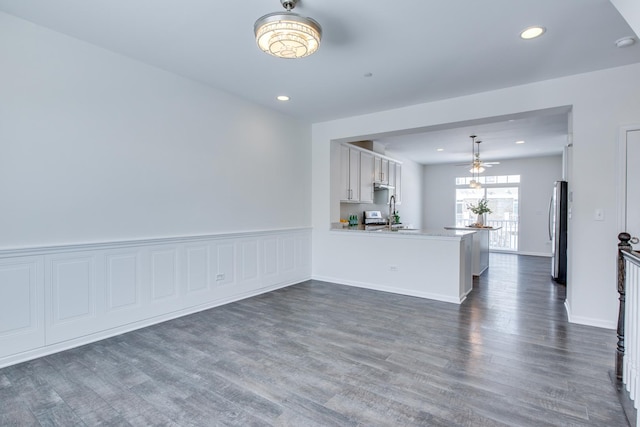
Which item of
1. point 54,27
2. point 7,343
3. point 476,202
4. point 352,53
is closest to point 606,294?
point 352,53

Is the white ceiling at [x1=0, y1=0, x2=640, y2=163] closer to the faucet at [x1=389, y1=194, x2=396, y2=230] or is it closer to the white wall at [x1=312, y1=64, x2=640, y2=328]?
the white wall at [x1=312, y1=64, x2=640, y2=328]

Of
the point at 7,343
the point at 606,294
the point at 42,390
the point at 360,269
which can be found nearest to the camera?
the point at 42,390

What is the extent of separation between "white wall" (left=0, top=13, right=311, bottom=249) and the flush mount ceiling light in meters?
1.83

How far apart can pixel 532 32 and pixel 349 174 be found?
3.70m

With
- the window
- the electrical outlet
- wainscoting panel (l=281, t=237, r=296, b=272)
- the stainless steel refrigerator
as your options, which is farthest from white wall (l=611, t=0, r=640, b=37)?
the window

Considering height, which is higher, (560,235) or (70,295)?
(560,235)

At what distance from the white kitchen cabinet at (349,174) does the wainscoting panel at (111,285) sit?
196cm

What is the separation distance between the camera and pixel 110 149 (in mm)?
3135

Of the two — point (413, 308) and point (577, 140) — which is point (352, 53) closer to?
point (577, 140)

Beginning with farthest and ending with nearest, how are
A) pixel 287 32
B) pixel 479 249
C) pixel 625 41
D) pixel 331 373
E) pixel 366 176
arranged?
pixel 366 176, pixel 479 249, pixel 625 41, pixel 331 373, pixel 287 32

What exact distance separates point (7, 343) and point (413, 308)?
399 cm

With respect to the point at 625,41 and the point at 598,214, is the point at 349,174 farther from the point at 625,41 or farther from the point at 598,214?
the point at 625,41

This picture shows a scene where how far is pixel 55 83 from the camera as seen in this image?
2.80m

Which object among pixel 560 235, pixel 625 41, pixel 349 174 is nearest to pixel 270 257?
pixel 349 174
